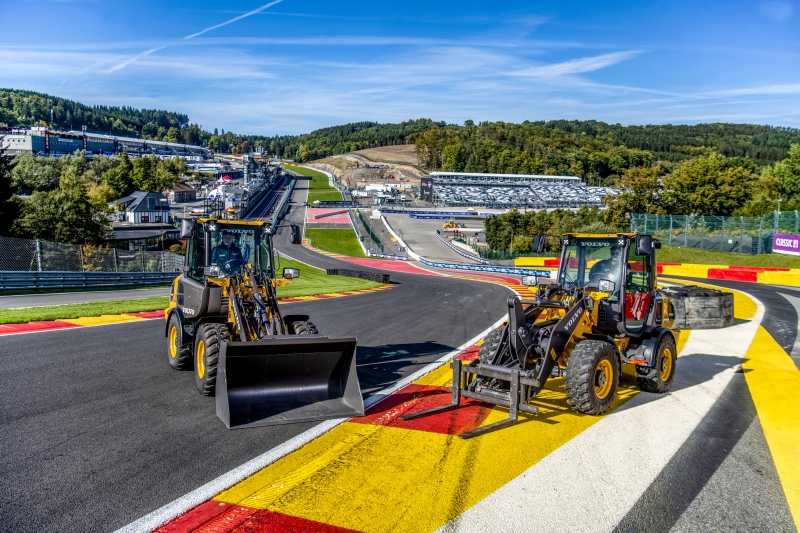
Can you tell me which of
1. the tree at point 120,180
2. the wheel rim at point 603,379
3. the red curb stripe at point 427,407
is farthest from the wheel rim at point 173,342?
the tree at point 120,180

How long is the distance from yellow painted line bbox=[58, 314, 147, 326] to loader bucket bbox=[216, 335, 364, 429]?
8473mm

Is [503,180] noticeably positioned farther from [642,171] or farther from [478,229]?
[642,171]

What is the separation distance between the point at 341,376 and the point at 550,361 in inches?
110

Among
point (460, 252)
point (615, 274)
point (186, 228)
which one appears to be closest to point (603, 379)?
point (615, 274)

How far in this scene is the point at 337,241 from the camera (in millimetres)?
82688

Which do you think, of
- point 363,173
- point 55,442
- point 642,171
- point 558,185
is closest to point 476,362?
point 55,442

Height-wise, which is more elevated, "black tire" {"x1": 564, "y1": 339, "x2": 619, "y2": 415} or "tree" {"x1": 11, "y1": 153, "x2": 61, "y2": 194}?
"tree" {"x1": 11, "y1": 153, "x2": 61, "y2": 194}

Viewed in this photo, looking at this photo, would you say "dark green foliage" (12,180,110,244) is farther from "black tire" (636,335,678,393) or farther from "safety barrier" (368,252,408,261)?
"black tire" (636,335,678,393)

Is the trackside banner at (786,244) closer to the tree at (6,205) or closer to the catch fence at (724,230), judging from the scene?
the catch fence at (724,230)

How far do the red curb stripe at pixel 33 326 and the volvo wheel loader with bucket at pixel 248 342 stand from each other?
4.24 m

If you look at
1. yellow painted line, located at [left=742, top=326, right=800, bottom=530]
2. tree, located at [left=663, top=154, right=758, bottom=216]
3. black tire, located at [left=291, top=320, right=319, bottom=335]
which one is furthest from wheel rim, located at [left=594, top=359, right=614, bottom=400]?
tree, located at [left=663, top=154, right=758, bottom=216]

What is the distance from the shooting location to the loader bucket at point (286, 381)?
7250mm

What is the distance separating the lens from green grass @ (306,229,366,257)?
76062mm

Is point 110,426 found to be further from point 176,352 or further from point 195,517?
point 176,352
